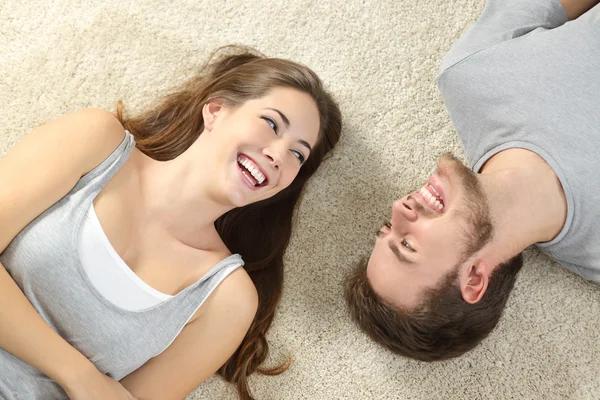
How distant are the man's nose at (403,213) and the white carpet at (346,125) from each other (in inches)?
15.3

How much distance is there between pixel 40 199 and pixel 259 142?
616 millimetres

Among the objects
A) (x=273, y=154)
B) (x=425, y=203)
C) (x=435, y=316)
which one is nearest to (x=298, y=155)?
(x=273, y=154)

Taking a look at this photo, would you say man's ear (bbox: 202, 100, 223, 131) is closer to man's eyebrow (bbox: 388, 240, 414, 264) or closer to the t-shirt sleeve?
man's eyebrow (bbox: 388, 240, 414, 264)

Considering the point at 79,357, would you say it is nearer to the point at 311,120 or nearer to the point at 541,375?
the point at 311,120

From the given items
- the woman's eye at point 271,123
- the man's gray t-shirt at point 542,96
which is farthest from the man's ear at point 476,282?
the woman's eye at point 271,123

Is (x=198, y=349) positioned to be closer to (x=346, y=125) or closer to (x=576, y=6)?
(x=346, y=125)

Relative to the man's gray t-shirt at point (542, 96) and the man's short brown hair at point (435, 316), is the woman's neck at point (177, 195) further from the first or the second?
the man's gray t-shirt at point (542, 96)

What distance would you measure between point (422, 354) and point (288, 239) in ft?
2.00

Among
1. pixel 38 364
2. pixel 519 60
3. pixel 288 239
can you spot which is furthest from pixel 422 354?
pixel 38 364

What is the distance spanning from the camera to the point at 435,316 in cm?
162

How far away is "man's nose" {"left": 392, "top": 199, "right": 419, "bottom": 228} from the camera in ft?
5.11

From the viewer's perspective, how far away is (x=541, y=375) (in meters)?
1.89

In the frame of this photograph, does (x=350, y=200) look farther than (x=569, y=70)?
Yes

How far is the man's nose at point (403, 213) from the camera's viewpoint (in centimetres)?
156
